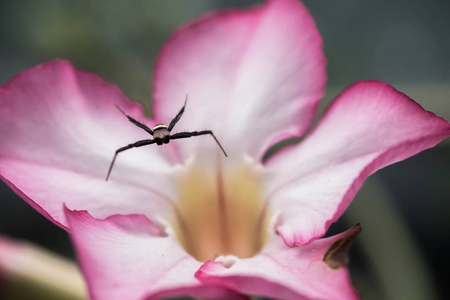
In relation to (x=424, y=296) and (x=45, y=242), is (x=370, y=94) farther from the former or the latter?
(x=45, y=242)

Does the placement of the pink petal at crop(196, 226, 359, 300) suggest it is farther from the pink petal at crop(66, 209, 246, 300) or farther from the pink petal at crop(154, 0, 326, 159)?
the pink petal at crop(154, 0, 326, 159)

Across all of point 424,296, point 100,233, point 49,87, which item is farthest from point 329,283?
point 424,296

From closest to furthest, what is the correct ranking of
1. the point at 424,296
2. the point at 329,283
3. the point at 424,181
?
the point at 329,283 < the point at 424,296 < the point at 424,181

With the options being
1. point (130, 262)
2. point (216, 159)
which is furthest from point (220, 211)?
point (130, 262)

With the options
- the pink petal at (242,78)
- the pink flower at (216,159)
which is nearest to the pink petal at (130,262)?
the pink flower at (216,159)

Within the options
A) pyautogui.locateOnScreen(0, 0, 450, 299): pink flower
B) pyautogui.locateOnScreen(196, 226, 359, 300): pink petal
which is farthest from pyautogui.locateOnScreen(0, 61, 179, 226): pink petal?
pyautogui.locateOnScreen(196, 226, 359, 300): pink petal

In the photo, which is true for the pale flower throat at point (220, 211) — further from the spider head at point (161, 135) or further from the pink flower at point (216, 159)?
the spider head at point (161, 135)
